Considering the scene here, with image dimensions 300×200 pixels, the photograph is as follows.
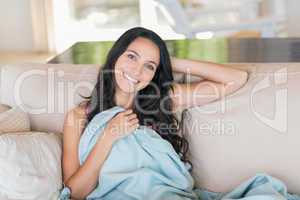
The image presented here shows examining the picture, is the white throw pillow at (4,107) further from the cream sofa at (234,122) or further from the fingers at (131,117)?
the fingers at (131,117)

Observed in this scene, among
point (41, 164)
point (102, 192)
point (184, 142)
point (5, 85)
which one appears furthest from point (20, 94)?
point (184, 142)

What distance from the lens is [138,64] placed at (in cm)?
166

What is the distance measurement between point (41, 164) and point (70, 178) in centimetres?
14

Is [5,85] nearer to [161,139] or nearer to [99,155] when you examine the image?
[99,155]

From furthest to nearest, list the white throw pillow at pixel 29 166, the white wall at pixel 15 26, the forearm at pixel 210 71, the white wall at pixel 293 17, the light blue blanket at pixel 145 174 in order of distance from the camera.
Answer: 1. the white wall at pixel 15 26
2. the white wall at pixel 293 17
3. the forearm at pixel 210 71
4. the light blue blanket at pixel 145 174
5. the white throw pillow at pixel 29 166

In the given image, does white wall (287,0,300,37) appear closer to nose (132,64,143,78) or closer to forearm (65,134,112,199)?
nose (132,64,143,78)

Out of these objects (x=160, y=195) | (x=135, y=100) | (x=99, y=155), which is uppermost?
(x=135, y=100)

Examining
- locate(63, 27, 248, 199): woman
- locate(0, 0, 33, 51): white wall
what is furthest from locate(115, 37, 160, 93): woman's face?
locate(0, 0, 33, 51): white wall

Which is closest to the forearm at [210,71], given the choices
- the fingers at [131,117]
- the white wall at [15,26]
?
the fingers at [131,117]

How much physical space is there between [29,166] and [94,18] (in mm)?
3746

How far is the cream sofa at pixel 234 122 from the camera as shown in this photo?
166 centimetres

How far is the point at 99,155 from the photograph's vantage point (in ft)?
5.28

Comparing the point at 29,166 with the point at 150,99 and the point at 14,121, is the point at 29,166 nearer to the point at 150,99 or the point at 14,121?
the point at 14,121

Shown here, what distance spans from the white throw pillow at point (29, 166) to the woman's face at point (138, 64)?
0.32 metres
